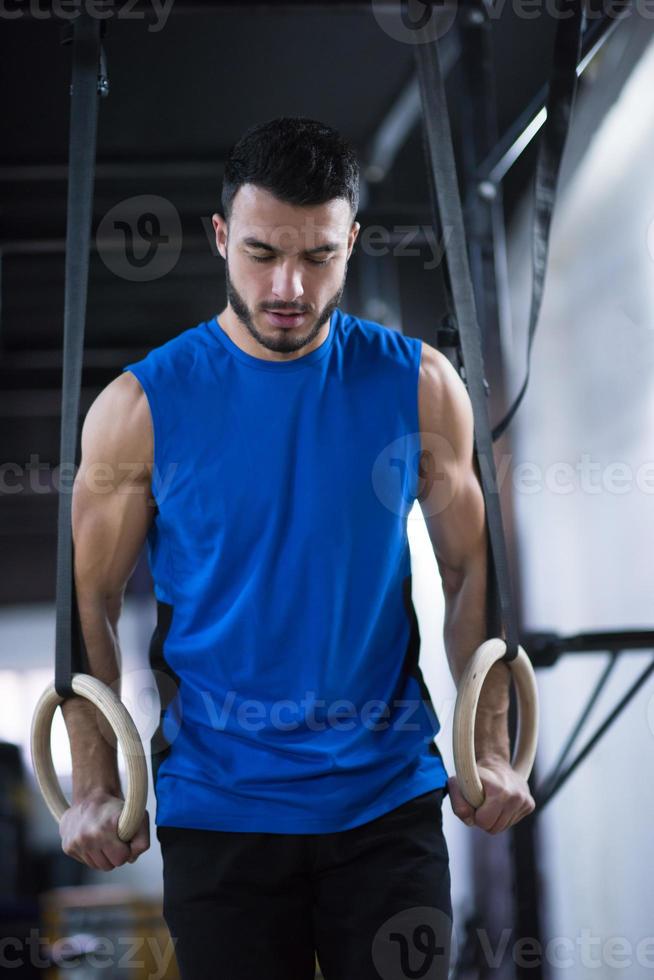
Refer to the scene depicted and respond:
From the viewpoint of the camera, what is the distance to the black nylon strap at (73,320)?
5.16 feet

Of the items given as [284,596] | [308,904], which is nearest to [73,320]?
[284,596]

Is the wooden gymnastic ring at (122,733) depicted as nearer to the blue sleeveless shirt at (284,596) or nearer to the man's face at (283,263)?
the blue sleeveless shirt at (284,596)

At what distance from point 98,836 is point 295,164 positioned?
3.28ft

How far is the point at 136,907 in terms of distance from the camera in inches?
285

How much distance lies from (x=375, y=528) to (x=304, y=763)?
358 millimetres

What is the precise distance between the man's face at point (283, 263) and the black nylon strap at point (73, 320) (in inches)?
8.7

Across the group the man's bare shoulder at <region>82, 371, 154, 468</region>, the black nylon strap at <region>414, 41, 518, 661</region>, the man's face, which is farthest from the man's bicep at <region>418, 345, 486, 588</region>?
the man's bare shoulder at <region>82, 371, 154, 468</region>

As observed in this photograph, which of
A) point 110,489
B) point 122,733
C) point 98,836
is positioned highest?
point 110,489

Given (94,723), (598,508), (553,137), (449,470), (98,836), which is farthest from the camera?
(598,508)

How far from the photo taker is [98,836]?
5.18 feet

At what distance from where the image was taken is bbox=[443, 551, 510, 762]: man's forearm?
1.77 metres

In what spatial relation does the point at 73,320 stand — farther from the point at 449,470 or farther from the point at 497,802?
the point at 497,802

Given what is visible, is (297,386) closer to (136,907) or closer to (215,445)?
(215,445)

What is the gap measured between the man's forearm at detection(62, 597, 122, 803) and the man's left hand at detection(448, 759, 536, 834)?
20.3 inches
